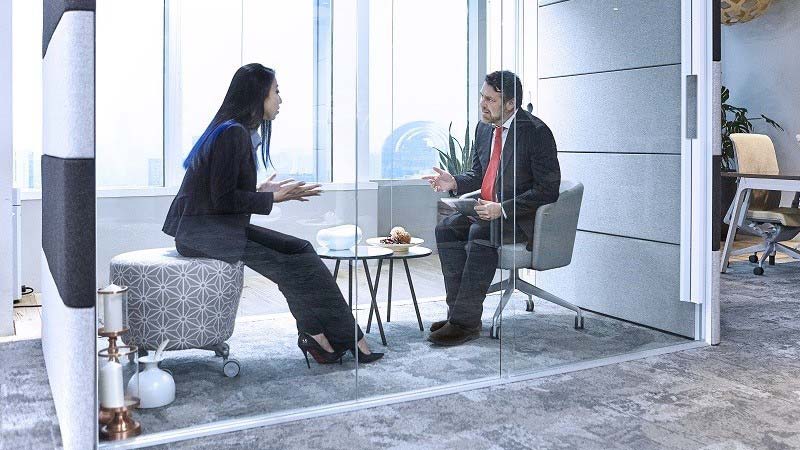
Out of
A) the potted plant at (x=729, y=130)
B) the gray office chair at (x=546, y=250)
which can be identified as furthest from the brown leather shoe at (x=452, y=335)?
the potted plant at (x=729, y=130)

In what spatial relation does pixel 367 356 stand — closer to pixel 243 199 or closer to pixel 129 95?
pixel 243 199

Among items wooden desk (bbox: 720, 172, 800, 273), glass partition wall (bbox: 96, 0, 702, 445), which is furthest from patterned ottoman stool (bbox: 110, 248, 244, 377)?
wooden desk (bbox: 720, 172, 800, 273)

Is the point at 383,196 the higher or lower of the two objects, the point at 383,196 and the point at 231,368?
the higher

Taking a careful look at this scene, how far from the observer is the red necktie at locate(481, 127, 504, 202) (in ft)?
10.8

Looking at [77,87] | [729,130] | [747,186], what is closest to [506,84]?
[77,87]

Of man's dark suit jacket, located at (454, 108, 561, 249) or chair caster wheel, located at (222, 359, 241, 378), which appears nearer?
chair caster wheel, located at (222, 359, 241, 378)

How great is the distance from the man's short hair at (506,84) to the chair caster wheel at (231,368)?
139cm

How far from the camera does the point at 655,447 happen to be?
271cm

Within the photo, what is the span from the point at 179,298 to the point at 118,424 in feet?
1.41

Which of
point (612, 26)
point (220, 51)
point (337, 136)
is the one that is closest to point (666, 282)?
point (612, 26)

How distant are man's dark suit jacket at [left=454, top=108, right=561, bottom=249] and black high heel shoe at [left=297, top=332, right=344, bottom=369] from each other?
0.77 meters

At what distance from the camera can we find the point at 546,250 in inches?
138

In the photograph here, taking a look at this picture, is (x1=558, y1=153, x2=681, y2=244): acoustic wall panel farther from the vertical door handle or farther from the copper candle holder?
the copper candle holder

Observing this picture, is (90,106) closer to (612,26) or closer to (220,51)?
(220,51)
